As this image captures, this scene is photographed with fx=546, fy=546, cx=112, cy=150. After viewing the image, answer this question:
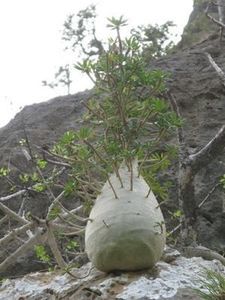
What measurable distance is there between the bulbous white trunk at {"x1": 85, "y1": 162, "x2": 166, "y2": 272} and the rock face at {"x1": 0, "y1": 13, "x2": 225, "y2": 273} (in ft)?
6.10

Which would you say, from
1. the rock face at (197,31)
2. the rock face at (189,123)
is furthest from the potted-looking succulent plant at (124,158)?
the rock face at (197,31)

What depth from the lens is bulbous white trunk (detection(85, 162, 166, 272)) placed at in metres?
2.74

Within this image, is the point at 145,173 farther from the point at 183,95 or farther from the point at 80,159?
the point at 183,95

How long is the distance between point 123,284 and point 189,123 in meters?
3.73

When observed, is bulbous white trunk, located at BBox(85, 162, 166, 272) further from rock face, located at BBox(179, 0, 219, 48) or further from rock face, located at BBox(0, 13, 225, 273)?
rock face, located at BBox(179, 0, 219, 48)

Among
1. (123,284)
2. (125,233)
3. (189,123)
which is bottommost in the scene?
(123,284)

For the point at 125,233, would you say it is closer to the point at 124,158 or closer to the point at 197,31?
the point at 124,158

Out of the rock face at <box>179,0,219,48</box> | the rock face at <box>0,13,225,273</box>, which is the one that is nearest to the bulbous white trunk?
the rock face at <box>0,13,225,273</box>

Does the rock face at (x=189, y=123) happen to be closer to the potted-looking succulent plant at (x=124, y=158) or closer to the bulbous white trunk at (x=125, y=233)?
the potted-looking succulent plant at (x=124, y=158)

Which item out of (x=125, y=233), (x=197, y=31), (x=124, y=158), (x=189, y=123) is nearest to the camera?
(x=125, y=233)

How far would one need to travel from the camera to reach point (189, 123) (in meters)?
6.24

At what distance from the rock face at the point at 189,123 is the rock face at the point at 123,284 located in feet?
5.50

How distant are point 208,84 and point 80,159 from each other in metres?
3.98

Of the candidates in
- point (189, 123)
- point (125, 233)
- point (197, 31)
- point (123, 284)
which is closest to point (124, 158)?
point (125, 233)
